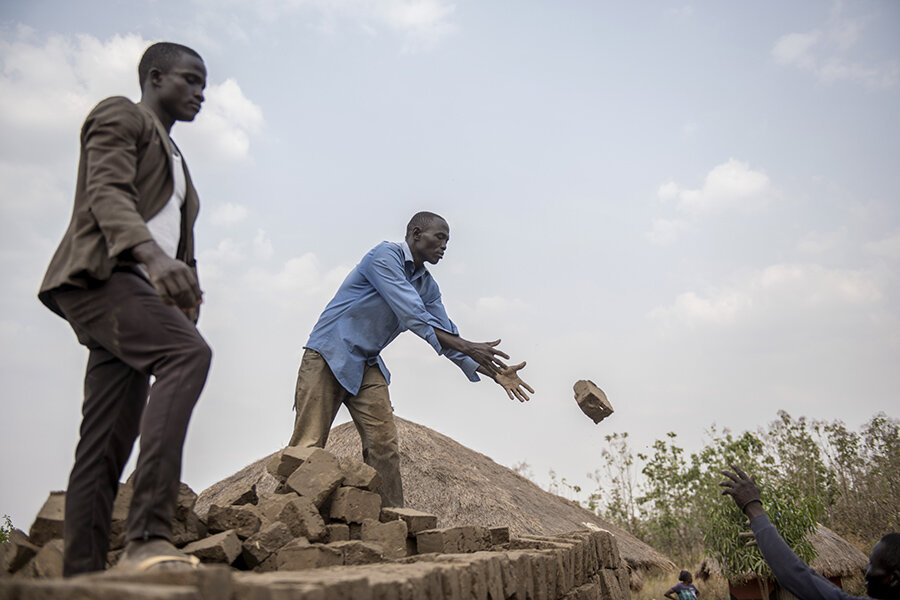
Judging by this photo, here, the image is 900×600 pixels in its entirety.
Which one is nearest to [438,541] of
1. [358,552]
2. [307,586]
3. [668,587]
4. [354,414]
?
[358,552]

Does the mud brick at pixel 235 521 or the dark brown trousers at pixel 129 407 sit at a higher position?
the dark brown trousers at pixel 129 407

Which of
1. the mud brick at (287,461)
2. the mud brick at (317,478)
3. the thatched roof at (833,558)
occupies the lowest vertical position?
the thatched roof at (833,558)

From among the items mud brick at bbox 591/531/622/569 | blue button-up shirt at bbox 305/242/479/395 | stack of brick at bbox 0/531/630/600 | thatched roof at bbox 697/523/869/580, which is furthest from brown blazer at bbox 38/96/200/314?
thatched roof at bbox 697/523/869/580

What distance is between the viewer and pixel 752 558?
8.87 meters

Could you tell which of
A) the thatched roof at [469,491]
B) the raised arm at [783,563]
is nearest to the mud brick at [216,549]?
the raised arm at [783,563]

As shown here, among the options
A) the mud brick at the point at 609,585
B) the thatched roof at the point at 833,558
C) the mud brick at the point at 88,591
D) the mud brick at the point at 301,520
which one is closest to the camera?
the mud brick at the point at 88,591

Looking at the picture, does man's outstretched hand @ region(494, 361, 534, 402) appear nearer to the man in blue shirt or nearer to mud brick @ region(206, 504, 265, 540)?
the man in blue shirt

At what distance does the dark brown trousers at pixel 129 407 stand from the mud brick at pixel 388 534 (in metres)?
1.39

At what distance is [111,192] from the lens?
2.11 m

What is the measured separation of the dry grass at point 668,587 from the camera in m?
9.52

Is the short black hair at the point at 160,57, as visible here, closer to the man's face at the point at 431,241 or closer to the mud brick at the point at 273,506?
the mud brick at the point at 273,506

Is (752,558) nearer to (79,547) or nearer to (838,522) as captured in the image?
(838,522)

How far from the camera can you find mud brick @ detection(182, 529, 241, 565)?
99.3 inches

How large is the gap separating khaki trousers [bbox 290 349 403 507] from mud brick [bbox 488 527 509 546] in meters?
0.69
